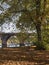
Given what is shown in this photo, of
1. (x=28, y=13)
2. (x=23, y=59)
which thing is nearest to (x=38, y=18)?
(x=28, y=13)


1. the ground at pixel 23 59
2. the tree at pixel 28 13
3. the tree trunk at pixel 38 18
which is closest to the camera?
the ground at pixel 23 59

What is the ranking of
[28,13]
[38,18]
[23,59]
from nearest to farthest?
[23,59]
[38,18]
[28,13]

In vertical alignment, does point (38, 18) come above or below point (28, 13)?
below

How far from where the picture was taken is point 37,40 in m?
22.6

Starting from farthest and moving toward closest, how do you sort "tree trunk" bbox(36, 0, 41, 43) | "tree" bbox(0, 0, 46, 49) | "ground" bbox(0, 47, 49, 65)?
"tree" bbox(0, 0, 46, 49) → "tree trunk" bbox(36, 0, 41, 43) → "ground" bbox(0, 47, 49, 65)

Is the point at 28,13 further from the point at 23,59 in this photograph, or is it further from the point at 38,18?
the point at 23,59

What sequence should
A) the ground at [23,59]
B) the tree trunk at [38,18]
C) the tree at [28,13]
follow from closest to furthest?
the ground at [23,59] < the tree trunk at [38,18] < the tree at [28,13]

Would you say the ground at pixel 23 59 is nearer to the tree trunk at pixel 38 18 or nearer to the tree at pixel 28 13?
the tree trunk at pixel 38 18

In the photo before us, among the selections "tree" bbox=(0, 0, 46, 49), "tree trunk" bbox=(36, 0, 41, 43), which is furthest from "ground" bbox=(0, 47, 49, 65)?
"tree" bbox=(0, 0, 46, 49)

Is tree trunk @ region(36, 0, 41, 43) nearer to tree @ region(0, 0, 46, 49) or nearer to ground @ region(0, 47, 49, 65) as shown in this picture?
tree @ region(0, 0, 46, 49)

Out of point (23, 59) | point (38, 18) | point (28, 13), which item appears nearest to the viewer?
point (23, 59)

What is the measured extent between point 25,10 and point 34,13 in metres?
1.80

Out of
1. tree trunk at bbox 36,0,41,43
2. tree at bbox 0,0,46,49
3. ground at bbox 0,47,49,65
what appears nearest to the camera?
ground at bbox 0,47,49,65

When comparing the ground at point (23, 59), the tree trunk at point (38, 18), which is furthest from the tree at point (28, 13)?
the ground at point (23, 59)
